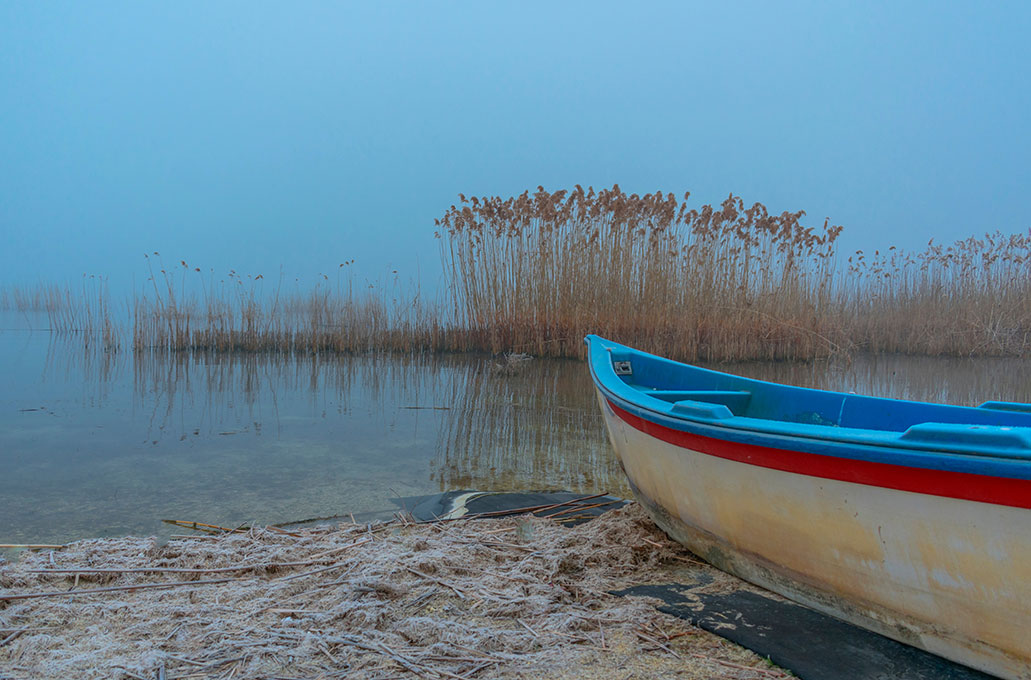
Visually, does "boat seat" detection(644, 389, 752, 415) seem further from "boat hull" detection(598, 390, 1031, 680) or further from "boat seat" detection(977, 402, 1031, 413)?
"boat seat" detection(977, 402, 1031, 413)

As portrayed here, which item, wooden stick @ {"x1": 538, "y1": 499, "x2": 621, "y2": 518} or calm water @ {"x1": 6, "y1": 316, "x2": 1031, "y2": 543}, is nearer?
wooden stick @ {"x1": 538, "y1": 499, "x2": 621, "y2": 518}

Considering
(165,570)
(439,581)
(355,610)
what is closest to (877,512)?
(439,581)

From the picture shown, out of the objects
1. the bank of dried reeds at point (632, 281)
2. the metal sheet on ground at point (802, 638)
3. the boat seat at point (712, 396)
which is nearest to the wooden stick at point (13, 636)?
the metal sheet on ground at point (802, 638)

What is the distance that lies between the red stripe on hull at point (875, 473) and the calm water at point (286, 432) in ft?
5.64

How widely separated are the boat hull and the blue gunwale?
0.34 feet

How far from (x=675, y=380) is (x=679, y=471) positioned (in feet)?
4.58

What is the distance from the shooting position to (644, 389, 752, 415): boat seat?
9.36 ft

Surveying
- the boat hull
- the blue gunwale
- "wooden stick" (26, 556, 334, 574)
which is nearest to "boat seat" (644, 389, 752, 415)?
the blue gunwale

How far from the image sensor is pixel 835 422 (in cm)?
284

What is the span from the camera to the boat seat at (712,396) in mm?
2852

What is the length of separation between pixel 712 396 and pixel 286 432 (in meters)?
3.47

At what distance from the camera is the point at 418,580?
2.23 m

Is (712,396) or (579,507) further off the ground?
(712,396)

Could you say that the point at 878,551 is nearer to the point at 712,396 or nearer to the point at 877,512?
the point at 877,512
